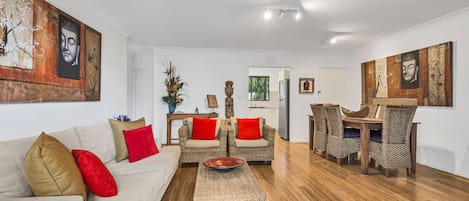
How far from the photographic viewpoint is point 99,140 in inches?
105

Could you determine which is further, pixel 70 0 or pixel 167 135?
pixel 167 135

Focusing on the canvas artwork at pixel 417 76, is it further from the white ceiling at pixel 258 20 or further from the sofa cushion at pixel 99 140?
the sofa cushion at pixel 99 140

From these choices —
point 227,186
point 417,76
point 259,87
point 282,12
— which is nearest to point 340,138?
point 417,76

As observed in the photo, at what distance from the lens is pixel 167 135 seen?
5.59 meters

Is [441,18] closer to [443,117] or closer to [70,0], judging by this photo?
[443,117]

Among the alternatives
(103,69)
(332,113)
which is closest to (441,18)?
(332,113)

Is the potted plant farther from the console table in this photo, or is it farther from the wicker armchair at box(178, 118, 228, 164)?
the wicker armchair at box(178, 118, 228, 164)

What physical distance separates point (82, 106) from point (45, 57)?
905 millimetres

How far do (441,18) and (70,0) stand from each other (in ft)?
16.8

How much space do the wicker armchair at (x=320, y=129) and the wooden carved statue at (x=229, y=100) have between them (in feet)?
6.47

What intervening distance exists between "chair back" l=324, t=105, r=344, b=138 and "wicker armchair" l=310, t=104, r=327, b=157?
0.12 m

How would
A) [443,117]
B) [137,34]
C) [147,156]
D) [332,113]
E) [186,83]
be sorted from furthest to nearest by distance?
[186,83]
[137,34]
[332,113]
[443,117]
[147,156]

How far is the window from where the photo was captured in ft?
27.7

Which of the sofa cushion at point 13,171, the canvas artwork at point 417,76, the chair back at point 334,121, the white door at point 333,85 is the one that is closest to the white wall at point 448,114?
the canvas artwork at point 417,76
